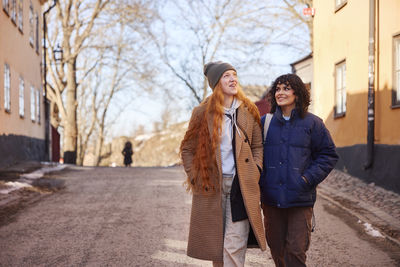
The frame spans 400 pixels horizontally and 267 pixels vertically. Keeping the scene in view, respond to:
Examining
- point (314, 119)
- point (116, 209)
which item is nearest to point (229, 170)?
point (314, 119)

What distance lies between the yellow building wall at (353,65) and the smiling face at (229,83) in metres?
6.60

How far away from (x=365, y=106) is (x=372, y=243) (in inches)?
221

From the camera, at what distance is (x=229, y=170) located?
3594 millimetres

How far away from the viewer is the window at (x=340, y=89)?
13.0 m

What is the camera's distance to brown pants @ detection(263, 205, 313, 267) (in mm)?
3652

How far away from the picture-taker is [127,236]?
6.28 m

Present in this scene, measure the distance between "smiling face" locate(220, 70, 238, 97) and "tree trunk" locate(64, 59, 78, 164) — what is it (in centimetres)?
2241

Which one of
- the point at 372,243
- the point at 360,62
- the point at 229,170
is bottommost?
the point at 372,243

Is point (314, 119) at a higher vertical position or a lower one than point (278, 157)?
higher

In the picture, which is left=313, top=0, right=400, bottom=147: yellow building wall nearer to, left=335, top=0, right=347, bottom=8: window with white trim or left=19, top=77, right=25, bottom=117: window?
left=335, top=0, right=347, bottom=8: window with white trim

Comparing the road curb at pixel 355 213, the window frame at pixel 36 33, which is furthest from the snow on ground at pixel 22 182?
the window frame at pixel 36 33

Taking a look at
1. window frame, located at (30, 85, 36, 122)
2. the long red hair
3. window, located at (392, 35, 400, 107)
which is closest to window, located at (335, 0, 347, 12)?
window, located at (392, 35, 400, 107)

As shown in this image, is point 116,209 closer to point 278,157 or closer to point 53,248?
point 53,248

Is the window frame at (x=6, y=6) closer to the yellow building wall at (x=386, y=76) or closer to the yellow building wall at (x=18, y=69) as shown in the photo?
the yellow building wall at (x=18, y=69)
